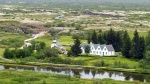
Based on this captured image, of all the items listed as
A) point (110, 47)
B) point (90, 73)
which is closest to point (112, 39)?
point (110, 47)

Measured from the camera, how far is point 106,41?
98.8 meters

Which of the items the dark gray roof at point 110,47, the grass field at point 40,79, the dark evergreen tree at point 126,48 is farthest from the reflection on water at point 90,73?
the dark gray roof at point 110,47

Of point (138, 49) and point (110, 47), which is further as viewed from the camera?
point (110, 47)

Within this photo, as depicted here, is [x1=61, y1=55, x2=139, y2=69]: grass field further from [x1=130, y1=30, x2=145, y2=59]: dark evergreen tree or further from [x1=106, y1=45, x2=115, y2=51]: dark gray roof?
[x1=106, y1=45, x2=115, y2=51]: dark gray roof

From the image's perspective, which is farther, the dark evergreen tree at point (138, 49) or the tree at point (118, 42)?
the tree at point (118, 42)

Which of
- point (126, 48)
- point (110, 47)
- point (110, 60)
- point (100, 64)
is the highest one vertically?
point (126, 48)

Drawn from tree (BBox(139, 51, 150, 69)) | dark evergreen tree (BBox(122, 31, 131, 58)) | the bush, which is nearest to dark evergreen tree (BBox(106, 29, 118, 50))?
dark evergreen tree (BBox(122, 31, 131, 58))

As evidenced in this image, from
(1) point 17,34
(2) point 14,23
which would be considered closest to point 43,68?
(1) point 17,34

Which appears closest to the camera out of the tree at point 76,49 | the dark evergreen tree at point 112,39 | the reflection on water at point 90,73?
the reflection on water at point 90,73

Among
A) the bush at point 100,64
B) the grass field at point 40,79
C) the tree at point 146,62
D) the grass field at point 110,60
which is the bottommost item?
the grass field at point 110,60

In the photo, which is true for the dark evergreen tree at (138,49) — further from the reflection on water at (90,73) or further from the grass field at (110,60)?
the reflection on water at (90,73)

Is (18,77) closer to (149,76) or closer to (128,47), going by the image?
(149,76)

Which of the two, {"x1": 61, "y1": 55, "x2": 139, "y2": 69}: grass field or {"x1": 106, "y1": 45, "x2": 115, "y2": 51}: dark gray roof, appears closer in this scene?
{"x1": 61, "y1": 55, "x2": 139, "y2": 69}: grass field

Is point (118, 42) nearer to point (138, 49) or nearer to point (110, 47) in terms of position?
point (110, 47)
